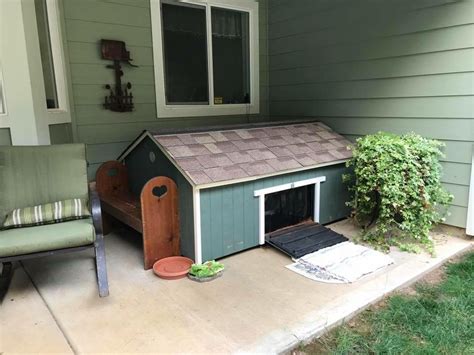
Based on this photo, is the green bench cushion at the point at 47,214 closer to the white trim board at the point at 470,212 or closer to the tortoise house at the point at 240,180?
the tortoise house at the point at 240,180

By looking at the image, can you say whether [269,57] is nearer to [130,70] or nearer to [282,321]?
[130,70]

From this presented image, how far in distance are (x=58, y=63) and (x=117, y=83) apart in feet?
1.94

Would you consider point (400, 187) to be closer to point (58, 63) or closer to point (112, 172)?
point (112, 172)

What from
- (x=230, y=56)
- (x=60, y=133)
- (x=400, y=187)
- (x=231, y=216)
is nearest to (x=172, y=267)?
(x=231, y=216)

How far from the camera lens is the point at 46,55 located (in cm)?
340

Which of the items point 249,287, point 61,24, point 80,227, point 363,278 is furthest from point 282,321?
point 61,24

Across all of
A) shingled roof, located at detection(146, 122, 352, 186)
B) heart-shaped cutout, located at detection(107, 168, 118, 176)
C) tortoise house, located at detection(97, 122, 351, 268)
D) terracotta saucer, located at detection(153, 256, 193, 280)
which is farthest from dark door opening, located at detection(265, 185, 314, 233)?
heart-shaped cutout, located at detection(107, 168, 118, 176)

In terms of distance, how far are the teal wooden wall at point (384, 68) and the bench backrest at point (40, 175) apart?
2.84 metres

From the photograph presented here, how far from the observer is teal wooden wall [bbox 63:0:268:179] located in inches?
143

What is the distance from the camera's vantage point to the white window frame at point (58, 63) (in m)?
3.39

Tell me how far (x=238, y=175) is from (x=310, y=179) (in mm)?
866

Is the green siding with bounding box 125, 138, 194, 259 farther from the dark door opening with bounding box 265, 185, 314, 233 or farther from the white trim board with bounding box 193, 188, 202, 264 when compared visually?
the dark door opening with bounding box 265, 185, 314, 233

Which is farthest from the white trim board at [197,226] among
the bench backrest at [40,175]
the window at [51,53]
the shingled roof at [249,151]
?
the window at [51,53]

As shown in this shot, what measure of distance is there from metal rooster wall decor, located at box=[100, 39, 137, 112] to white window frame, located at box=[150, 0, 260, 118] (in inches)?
13.3
